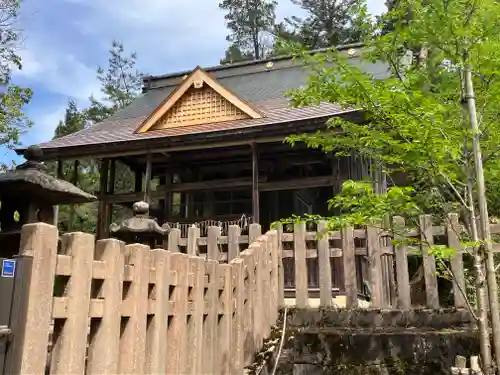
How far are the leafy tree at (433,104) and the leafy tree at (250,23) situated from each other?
30.2 metres

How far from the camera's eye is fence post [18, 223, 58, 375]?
6.12ft

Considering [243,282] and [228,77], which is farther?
[228,77]

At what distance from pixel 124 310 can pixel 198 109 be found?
10087mm

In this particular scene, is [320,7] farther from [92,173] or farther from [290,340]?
→ [290,340]

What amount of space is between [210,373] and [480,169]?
2605 mm

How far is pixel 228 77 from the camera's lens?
16922 millimetres

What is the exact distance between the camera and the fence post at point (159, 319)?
272 centimetres

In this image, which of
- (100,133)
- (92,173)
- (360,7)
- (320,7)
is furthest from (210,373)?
(320,7)

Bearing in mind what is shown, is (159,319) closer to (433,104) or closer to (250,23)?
(433,104)

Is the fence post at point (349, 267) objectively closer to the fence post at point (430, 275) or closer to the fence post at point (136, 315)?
the fence post at point (430, 275)

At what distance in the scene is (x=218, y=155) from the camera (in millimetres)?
12297

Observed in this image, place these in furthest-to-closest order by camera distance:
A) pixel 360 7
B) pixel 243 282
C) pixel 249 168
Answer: pixel 249 168, pixel 243 282, pixel 360 7

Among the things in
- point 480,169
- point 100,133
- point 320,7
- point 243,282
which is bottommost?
point 243,282

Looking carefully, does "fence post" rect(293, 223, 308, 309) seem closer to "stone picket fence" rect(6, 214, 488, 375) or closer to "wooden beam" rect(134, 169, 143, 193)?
"stone picket fence" rect(6, 214, 488, 375)
